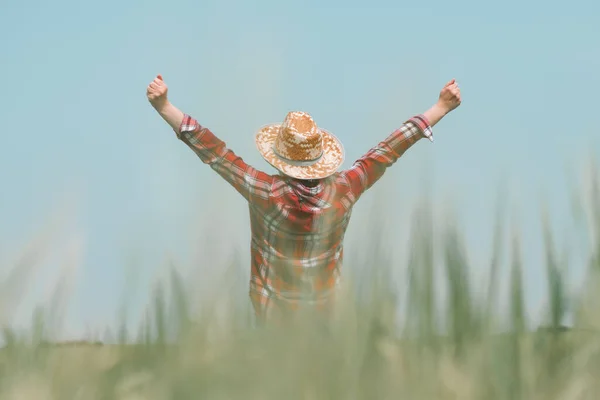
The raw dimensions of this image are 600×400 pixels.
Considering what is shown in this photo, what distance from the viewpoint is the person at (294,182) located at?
305 cm

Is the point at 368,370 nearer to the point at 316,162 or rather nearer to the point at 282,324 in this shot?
the point at 282,324

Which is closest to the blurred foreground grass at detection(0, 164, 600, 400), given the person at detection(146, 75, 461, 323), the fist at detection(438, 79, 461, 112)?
the person at detection(146, 75, 461, 323)

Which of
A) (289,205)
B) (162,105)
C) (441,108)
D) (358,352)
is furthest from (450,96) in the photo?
(358,352)

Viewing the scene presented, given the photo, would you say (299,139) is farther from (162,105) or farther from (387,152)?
(162,105)

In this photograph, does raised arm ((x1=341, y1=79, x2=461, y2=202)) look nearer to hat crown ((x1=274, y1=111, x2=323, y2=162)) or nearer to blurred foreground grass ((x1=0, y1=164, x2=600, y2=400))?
hat crown ((x1=274, y1=111, x2=323, y2=162))

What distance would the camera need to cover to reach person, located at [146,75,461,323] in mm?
3049

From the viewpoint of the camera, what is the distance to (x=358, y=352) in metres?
1.66

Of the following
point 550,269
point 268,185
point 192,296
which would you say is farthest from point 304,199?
point 192,296

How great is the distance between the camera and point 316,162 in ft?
10.4

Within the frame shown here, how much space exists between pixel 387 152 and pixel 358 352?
5.27ft

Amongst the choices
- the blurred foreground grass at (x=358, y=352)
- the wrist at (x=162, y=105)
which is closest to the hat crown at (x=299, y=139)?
the wrist at (x=162, y=105)

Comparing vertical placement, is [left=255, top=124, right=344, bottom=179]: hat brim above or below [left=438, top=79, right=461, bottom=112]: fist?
below

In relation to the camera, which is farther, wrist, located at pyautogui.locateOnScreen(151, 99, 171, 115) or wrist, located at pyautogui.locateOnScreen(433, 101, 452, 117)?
wrist, located at pyautogui.locateOnScreen(433, 101, 452, 117)

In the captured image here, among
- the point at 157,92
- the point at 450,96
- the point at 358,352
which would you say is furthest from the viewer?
the point at 450,96
